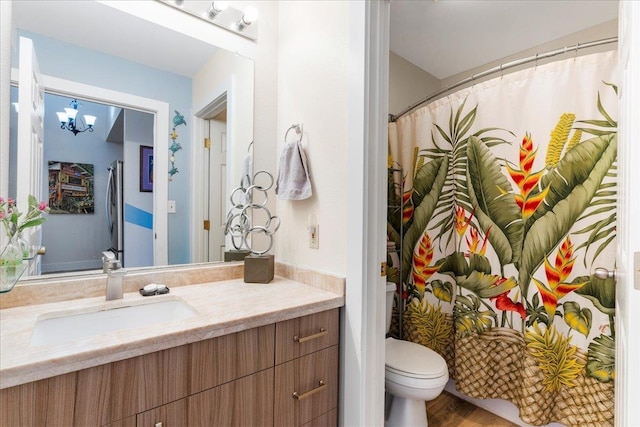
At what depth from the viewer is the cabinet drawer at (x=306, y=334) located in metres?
1.09

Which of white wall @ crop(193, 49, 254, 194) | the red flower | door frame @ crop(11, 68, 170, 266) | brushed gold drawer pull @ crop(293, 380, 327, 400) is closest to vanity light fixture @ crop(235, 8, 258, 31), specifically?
white wall @ crop(193, 49, 254, 194)

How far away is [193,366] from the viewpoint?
2.94 ft

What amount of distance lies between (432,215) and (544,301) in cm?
79

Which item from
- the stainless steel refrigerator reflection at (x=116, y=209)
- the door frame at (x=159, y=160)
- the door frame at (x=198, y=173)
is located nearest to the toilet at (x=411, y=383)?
the door frame at (x=198, y=173)

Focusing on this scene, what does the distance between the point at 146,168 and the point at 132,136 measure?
147 mm

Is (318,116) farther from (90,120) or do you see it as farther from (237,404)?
(237,404)

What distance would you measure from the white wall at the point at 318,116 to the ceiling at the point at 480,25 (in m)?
0.86

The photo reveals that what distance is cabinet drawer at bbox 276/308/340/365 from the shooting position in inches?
42.8

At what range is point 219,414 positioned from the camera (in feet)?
3.10

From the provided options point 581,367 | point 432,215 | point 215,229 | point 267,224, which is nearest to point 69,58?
point 215,229

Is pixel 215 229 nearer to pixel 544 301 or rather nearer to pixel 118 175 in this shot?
pixel 118 175

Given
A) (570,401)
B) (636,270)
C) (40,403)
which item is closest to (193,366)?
(40,403)

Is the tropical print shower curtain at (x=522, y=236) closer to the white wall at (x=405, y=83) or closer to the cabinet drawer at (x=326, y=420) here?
the white wall at (x=405, y=83)

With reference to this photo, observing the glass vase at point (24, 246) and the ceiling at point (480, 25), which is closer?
the glass vase at point (24, 246)
